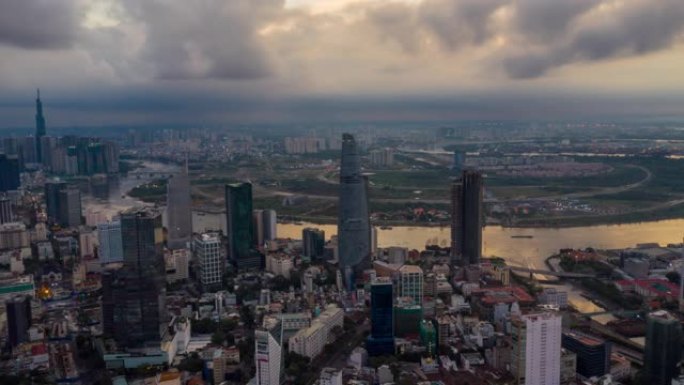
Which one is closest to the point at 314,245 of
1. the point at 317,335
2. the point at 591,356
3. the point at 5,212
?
the point at 317,335

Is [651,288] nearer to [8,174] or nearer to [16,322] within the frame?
[16,322]

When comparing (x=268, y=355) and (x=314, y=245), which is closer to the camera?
(x=268, y=355)

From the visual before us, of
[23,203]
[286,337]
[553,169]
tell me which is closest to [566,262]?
[286,337]

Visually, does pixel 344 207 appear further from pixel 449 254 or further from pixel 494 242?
pixel 494 242

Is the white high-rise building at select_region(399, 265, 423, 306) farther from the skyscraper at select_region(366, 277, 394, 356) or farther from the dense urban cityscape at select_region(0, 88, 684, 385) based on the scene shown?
the skyscraper at select_region(366, 277, 394, 356)

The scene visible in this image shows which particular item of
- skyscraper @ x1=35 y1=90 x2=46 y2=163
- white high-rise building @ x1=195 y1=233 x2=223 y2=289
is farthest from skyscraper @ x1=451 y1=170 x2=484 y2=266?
skyscraper @ x1=35 y1=90 x2=46 y2=163
